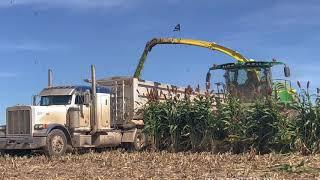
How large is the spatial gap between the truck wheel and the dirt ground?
7.01 feet

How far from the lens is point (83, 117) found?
21.0 meters

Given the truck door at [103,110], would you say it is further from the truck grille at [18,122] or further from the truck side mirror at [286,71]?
the truck side mirror at [286,71]

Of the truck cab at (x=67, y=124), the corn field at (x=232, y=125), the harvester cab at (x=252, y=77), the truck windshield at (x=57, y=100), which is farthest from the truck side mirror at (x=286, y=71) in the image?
the truck windshield at (x=57, y=100)

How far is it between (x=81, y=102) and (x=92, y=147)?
1766 millimetres

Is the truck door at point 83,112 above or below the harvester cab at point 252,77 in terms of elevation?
below

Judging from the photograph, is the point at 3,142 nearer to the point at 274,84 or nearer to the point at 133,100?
the point at 133,100

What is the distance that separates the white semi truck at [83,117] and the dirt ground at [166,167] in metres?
2.69

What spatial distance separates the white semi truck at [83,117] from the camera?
19.2m

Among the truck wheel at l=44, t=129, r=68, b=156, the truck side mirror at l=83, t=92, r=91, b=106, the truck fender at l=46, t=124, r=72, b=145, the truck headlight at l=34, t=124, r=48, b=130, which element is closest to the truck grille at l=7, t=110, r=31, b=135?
the truck headlight at l=34, t=124, r=48, b=130

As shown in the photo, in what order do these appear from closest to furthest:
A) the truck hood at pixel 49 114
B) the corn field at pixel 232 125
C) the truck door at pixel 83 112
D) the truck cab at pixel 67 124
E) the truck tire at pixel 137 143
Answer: the corn field at pixel 232 125
the truck cab at pixel 67 124
the truck hood at pixel 49 114
the truck door at pixel 83 112
the truck tire at pixel 137 143

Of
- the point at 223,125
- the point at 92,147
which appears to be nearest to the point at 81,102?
the point at 92,147

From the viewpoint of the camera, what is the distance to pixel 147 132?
1950 cm

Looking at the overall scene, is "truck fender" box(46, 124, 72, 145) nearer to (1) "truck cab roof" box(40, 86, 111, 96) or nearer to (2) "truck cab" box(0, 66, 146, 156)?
(2) "truck cab" box(0, 66, 146, 156)

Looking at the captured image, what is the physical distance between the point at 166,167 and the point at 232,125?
473 cm
